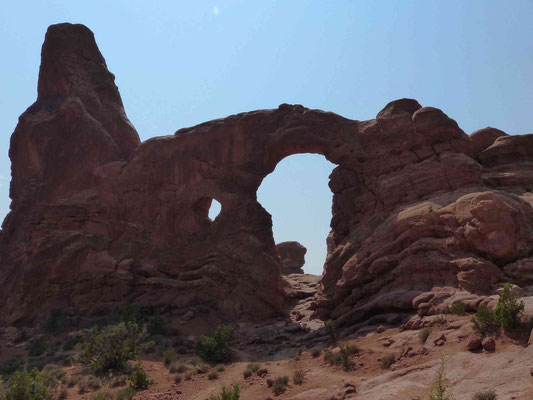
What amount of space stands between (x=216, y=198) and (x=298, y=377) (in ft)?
50.7

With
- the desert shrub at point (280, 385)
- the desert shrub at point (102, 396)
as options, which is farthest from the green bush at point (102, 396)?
the desert shrub at point (280, 385)

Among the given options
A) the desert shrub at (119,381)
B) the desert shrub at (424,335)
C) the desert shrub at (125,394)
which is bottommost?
the desert shrub at (125,394)

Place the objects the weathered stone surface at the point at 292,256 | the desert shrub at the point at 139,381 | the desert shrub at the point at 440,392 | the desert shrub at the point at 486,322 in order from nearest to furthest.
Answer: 1. the desert shrub at the point at 440,392
2. the desert shrub at the point at 486,322
3. the desert shrub at the point at 139,381
4. the weathered stone surface at the point at 292,256

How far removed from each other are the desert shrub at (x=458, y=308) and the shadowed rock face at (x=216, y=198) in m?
3.23

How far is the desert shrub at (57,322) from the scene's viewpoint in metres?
23.4

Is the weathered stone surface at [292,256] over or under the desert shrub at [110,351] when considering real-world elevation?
over

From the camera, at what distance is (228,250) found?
84.0ft

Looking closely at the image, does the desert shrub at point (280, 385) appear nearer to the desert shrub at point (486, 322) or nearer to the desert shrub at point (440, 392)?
the desert shrub at point (440, 392)

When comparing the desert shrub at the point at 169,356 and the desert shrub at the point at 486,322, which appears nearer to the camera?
the desert shrub at the point at 486,322

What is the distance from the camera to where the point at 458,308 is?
14.2 meters

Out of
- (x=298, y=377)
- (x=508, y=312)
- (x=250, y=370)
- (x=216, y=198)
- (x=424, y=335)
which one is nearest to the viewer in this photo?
(x=508, y=312)

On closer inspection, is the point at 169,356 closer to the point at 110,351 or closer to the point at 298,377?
the point at 110,351

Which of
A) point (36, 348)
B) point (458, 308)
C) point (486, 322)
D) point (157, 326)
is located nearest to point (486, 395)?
point (486, 322)

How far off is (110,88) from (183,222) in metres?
12.9
